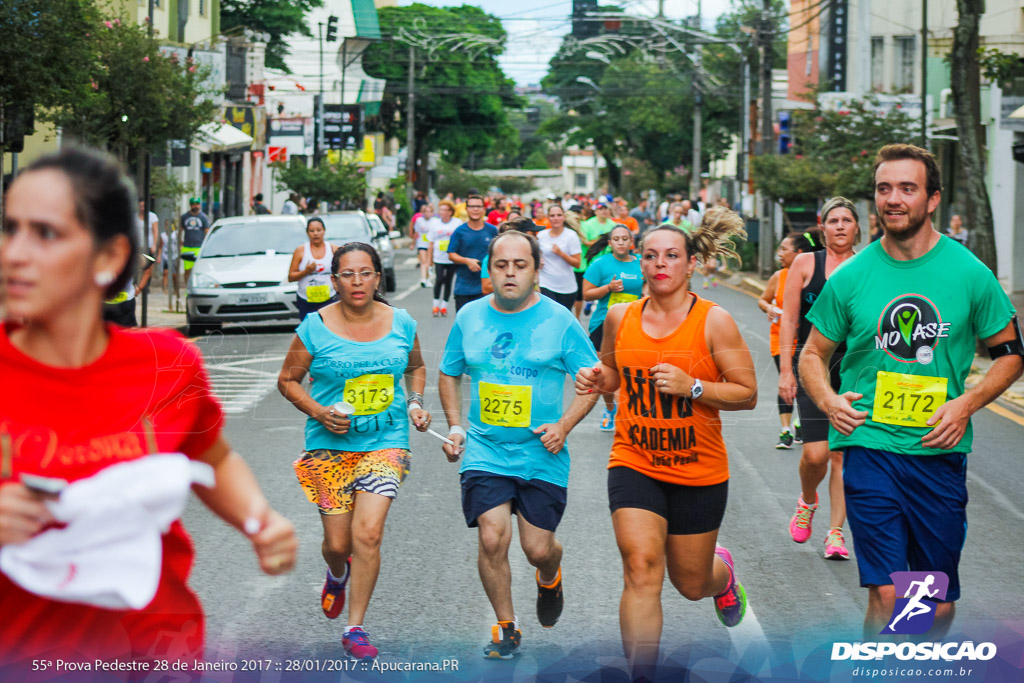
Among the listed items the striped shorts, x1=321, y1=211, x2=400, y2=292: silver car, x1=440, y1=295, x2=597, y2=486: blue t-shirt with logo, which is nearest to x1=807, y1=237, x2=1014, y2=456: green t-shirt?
x1=440, y1=295, x2=597, y2=486: blue t-shirt with logo

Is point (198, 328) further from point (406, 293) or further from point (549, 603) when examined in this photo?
point (549, 603)

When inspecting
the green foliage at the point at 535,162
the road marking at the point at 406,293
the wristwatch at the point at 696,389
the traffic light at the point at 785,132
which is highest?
the green foliage at the point at 535,162

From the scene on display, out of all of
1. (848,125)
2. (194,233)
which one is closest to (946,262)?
(194,233)

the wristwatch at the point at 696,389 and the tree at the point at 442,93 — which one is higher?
the tree at the point at 442,93

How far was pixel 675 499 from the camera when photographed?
195 inches

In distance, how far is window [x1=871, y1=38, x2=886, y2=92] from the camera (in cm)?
3809

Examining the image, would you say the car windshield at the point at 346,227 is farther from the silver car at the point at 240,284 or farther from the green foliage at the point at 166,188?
the silver car at the point at 240,284

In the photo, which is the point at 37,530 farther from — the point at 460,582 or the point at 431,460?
the point at 431,460

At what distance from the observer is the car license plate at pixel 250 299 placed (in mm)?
18375

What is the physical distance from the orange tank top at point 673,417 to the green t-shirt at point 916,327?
52cm

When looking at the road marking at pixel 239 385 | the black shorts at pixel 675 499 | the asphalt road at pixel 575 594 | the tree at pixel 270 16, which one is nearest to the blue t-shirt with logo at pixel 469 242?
the road marking at pixel 239 385

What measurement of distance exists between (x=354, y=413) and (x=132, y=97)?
54.5 ft

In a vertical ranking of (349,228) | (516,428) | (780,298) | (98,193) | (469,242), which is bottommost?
(516,428)

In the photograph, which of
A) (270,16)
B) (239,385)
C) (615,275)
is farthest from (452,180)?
(615,275)
